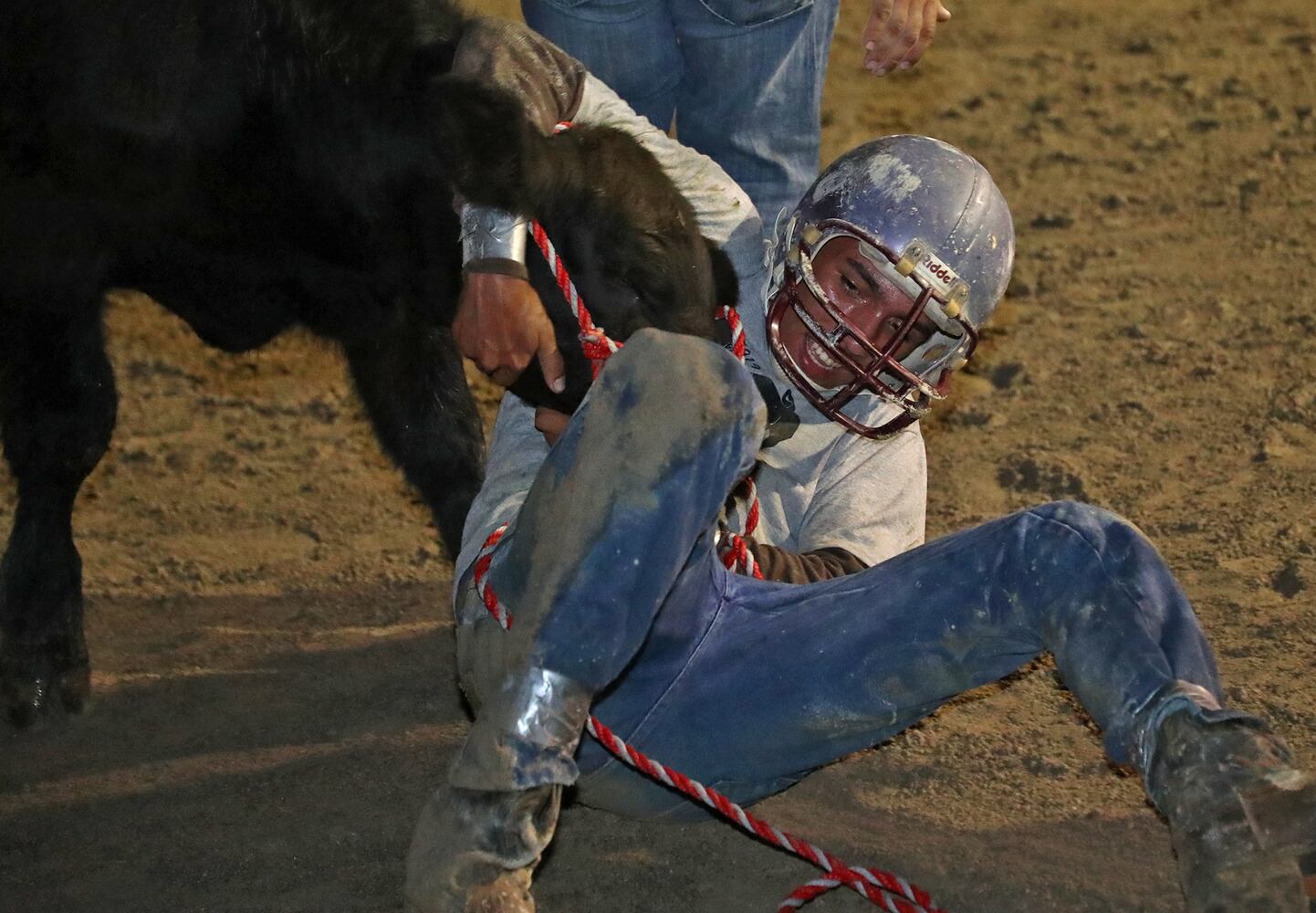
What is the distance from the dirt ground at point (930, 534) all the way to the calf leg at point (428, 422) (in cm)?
27

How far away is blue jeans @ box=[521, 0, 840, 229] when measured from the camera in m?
3.64

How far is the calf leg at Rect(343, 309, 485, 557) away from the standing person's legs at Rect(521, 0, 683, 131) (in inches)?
30.2

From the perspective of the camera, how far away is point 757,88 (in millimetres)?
3834

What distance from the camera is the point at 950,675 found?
238 centimetres

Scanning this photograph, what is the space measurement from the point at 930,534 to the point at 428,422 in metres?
1.35

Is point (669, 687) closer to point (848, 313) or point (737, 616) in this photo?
point (737, 616)

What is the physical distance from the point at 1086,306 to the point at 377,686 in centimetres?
297

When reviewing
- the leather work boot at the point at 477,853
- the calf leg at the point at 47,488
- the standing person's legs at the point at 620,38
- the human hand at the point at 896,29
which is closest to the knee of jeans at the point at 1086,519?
the leather work boot at the point at 477,853

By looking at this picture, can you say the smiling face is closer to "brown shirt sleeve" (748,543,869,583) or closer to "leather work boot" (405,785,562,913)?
"brown shirt sleeve" (748,543,869,583)

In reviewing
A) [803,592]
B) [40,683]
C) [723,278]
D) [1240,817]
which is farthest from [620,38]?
[1240,817]

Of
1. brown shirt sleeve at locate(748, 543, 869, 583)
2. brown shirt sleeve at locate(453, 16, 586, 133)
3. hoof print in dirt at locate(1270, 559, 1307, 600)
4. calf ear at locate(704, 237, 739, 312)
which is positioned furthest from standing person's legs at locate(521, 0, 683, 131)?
hoof print in dirt at locate(1270, 559, 1307, 600)

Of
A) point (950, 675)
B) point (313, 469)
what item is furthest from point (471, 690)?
point (313, 469)

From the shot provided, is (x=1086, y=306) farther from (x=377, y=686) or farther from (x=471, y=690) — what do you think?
(x=471, y=690)

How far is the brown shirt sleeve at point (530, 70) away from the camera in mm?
2791
